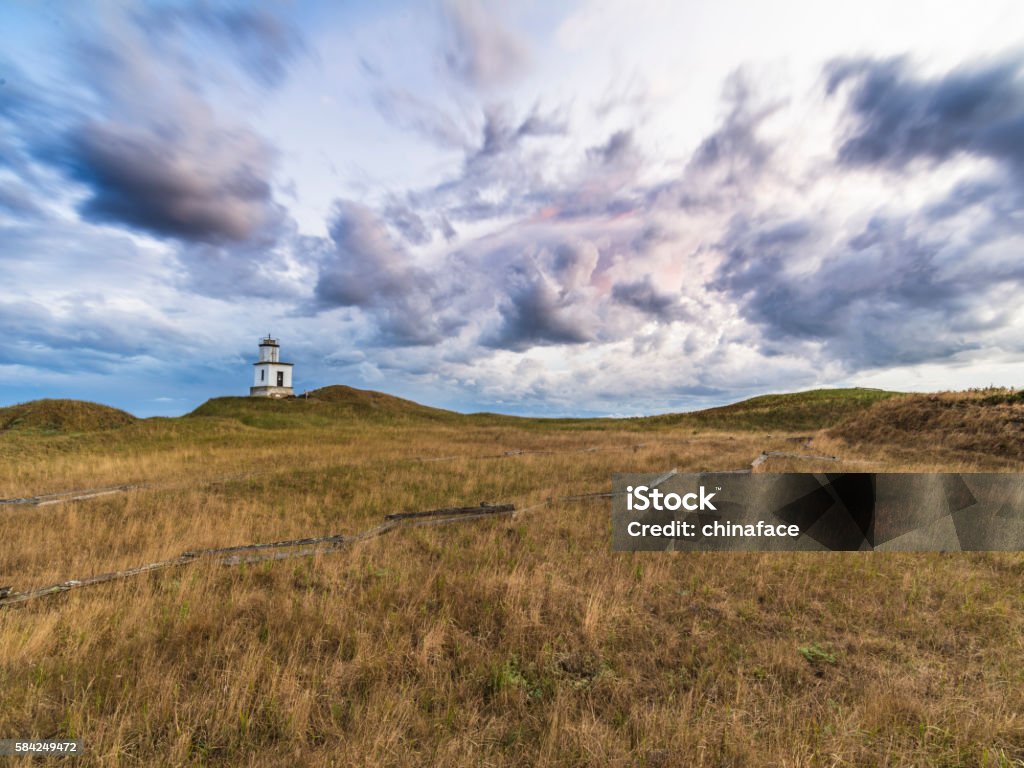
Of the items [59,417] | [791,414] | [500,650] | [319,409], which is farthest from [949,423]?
[59,417]

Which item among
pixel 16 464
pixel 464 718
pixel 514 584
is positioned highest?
pixel 16 464

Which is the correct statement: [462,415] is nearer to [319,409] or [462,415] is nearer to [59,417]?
[319,409]

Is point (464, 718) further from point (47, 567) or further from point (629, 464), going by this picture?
point (629, 464)

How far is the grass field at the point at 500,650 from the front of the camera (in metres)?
3.79

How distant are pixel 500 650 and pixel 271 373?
78.0m

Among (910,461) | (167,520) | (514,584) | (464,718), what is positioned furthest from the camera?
(910,461)

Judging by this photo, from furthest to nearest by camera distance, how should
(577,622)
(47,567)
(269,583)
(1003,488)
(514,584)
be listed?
(1003,488) → (47,567) → (269,583) → (514,584) → (577,622)

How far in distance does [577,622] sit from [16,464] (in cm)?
2511

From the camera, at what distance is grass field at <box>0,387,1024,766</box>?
3.79 m

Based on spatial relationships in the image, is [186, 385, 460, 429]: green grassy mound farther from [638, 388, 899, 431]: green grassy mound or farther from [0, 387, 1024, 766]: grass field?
[0, 387, 1024, 766]: grass field

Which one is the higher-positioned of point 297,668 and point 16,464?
point 16,464

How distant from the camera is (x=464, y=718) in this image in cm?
407

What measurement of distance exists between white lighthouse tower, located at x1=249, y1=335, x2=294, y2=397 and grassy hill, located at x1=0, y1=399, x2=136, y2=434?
105 feet

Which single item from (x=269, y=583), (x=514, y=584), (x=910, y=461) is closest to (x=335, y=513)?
(x=269, y=583)
